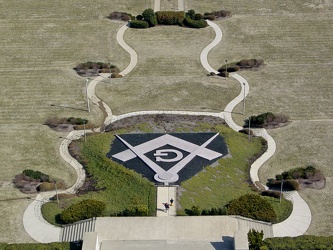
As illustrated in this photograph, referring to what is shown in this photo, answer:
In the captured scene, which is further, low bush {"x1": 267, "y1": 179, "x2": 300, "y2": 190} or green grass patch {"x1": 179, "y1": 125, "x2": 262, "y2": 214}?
low bush {"x1": 267, "y1": 179, "x2": 300, "y2": 190}

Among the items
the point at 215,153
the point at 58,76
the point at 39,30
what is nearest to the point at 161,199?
the point at 215,153

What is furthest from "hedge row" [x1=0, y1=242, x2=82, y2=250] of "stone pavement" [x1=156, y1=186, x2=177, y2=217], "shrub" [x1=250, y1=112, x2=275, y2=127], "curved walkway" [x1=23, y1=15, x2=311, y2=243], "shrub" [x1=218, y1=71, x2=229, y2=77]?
"shrub" [x1=218, y1=71, x2=229, y2=77]

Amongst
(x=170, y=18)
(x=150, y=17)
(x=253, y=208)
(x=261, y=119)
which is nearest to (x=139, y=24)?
(x=150, y=17)

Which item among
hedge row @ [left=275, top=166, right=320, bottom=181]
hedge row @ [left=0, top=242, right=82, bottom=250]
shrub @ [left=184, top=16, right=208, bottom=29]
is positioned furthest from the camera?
shrub @ [left=184, top=16, right=208, bottom=29]

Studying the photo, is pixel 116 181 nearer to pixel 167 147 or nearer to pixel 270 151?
pixel 167 147

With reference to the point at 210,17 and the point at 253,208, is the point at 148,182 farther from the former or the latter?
the point at 210,17

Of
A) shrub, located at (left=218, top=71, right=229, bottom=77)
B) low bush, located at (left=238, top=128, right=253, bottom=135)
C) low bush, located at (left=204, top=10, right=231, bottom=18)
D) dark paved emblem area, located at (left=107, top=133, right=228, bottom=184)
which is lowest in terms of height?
dark paved emblem area, located at (left=107, top=133, right=228, bottom=184)

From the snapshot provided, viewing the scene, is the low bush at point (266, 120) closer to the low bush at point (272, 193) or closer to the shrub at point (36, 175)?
the low bush at point (272, 193)

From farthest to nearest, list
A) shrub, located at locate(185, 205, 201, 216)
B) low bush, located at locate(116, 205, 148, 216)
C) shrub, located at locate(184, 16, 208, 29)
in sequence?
shrub, located at locate(184, 16, 208, 29), low bush, located at locate(116, 205, 148, 216), shrub, located at locate(185, 205, 201, 216)

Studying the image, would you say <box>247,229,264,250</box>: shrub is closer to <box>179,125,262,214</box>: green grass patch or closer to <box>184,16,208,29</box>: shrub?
<box>179,125,262,214</box>: green grass patch
